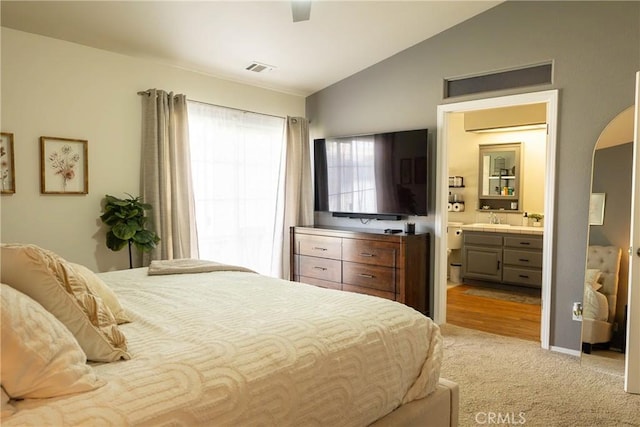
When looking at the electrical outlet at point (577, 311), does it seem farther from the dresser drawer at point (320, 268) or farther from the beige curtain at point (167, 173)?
the beige curtain at point (167, 173)

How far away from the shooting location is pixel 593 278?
3295 mm

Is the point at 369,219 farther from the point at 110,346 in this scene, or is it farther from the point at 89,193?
the point at 110,346

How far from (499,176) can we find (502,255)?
1.29 m

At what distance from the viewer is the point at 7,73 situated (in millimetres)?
3135

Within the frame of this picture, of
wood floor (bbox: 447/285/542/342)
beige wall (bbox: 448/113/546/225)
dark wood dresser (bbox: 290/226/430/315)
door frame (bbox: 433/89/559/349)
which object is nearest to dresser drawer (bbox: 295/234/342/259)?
dark wood dresser (bbox: 290/226/430/315)

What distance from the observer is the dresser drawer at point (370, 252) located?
4090mm

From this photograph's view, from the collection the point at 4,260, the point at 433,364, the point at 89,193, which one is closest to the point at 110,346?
the point at 4,260

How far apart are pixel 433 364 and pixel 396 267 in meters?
2.20

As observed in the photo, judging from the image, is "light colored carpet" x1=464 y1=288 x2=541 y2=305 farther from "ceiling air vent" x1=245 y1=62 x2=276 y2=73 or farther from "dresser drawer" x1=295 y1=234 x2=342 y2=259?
"ceiling air vent" x1=245 y1=62 x2=276 y2=73

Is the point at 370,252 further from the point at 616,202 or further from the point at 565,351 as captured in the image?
the point at 616,202

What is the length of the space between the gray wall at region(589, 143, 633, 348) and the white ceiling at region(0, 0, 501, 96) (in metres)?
1.67

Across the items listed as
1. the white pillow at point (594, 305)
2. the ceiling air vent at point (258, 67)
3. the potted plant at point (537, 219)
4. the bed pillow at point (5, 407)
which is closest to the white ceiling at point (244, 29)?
→ the ceiling air vent at point (258, 67)

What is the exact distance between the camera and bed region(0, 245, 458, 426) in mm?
1086

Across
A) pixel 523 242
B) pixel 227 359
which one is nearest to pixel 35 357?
pixel 227 359
